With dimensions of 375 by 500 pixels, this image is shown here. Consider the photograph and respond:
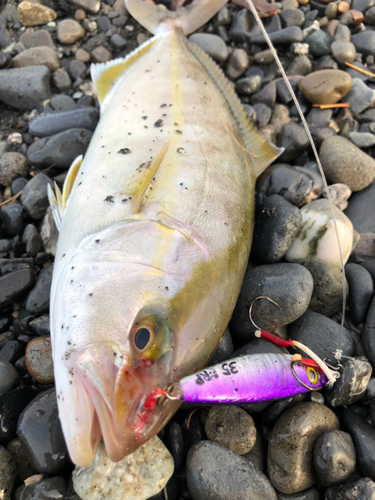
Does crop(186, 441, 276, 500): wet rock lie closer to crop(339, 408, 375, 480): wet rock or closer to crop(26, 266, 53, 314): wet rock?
crop(339, 408, 375, 480): wet rock

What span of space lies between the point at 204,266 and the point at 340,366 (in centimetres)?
122

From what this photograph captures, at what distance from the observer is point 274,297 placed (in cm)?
265

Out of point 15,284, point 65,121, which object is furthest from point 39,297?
point 65,121

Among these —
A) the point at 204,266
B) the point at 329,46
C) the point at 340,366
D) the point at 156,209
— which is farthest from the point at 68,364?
the point at 329,46

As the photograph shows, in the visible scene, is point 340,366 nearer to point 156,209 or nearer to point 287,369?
point 287,369

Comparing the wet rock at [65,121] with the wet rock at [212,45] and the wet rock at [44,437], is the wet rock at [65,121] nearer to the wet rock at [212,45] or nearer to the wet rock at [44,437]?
the wet rock at [212,45]

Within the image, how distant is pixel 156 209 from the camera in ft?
7.56

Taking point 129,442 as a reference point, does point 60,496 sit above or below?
below

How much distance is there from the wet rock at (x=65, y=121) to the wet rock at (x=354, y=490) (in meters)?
3.65

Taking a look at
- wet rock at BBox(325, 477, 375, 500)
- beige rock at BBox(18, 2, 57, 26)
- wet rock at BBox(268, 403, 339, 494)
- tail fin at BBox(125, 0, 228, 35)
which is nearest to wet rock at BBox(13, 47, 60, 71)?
beige rock at BBox(18, 2, 57, 26)

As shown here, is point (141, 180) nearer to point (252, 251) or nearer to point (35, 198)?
point (252, 251)

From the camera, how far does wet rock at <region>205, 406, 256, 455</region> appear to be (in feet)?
7.61

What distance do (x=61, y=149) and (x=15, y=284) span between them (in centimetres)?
141

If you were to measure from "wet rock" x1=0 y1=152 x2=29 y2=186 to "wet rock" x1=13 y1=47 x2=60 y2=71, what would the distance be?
4.32 ft
